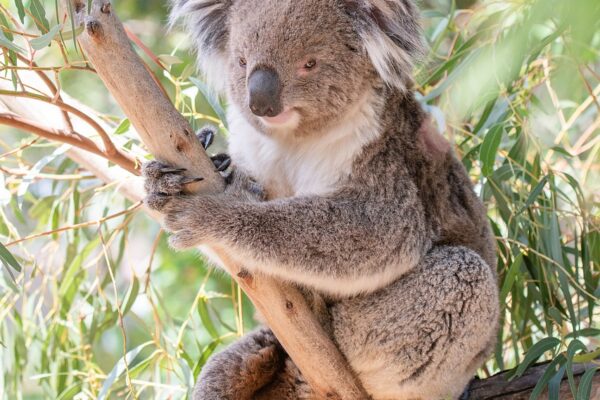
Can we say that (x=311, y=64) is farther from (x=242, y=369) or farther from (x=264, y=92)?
(x=242, y=369)

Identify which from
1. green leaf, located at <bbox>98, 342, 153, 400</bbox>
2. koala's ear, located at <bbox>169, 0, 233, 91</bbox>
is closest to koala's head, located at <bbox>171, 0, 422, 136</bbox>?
koala's ear, located at <bbox>169, 0, 233, 91</bbox>

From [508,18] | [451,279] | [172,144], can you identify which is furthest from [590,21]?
[508,18]

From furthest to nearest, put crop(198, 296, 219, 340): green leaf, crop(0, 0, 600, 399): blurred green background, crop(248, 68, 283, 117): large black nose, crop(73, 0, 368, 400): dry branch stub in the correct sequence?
crop(198, 296, 219, 340): green leaf → crop(0, 0, 600, 399): blurred green background → crop(248, 68, 283, 117): large black nose → crop(73, 0, 368, 400): dry branch stub

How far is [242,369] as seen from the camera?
8.98 ft

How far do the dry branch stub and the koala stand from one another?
0.07m

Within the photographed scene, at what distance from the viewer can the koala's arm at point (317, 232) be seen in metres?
2.31

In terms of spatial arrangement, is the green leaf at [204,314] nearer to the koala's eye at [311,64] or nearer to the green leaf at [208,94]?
the green leaf at [208,94]

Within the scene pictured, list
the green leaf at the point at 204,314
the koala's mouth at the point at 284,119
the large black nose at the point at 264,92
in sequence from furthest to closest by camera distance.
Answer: the green leaf at the point at 204,314, the koala's mouth at the point at 284,119, the large black nose at the point at 264,92

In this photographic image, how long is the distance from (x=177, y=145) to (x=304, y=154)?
0.59 m

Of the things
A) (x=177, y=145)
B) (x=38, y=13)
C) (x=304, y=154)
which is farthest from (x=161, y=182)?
(x=38, y=13)

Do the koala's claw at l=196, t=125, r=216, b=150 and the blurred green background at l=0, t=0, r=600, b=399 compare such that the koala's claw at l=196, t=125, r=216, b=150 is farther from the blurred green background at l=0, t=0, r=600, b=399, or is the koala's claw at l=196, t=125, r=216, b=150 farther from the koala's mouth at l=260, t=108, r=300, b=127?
the blurred green background at l=0, t=0, r=600, b=399

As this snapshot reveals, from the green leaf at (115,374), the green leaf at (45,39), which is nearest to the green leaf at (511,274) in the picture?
the green leaf at (115,374)

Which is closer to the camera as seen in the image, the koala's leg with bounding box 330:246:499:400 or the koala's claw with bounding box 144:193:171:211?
the koala's claw with bounding box 144:193:171:211

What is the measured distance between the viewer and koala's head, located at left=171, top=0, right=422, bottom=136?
2.47 m
